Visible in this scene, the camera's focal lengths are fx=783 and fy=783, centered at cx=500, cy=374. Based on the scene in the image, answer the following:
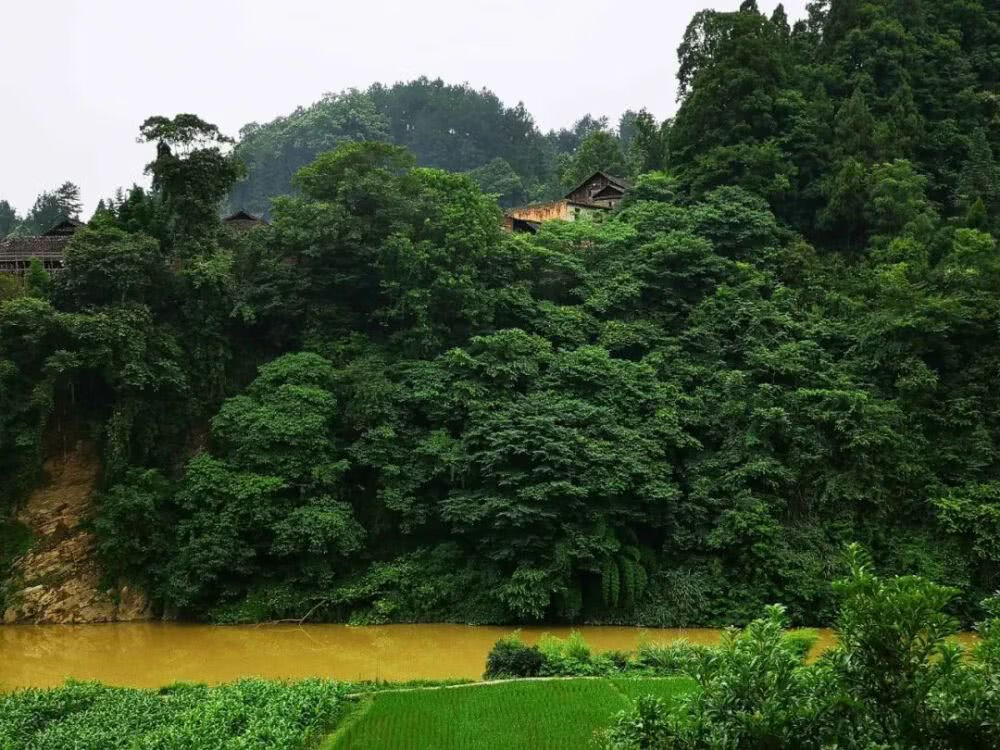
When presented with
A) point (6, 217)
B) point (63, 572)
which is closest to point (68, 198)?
point (6, 217)

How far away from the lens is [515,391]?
19.0 metres

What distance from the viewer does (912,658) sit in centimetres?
461

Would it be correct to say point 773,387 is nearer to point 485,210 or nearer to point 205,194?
point 485,210

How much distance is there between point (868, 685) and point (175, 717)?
7967mm

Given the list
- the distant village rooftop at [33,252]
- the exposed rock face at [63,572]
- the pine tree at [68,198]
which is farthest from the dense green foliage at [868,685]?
the pine tree at [68,198]

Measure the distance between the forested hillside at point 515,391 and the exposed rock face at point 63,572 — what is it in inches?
29.4

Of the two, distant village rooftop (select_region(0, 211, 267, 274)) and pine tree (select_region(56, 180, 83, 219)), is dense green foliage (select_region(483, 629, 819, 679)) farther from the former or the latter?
pine tree (select_region(56, 180, 83, 219))

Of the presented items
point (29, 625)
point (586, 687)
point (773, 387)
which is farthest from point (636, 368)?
point (29, 625)

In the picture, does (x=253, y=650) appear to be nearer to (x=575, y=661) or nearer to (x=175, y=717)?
(x=175, y=717)

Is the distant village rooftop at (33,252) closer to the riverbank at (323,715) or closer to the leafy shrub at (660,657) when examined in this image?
the riverbank at (323,715)

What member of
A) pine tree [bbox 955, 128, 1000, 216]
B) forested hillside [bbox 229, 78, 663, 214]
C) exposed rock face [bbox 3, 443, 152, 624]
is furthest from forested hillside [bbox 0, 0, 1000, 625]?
forested hillside [bbox 229, 78, 663, 214]

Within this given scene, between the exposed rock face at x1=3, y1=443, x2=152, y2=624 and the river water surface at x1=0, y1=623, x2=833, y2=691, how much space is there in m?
0.37

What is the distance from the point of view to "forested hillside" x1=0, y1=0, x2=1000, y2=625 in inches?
669

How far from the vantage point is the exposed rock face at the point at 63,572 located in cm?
1698
